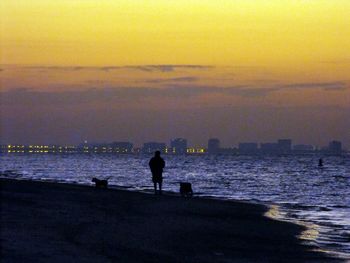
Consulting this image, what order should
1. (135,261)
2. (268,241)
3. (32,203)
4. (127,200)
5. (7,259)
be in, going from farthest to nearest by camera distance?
(127,200) < (32,203) < (268,241) < (135,261) < (7,259)

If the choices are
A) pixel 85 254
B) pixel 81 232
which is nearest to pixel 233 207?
pixel 81 232

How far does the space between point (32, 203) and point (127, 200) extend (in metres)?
6.36

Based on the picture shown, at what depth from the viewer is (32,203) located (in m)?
24.8

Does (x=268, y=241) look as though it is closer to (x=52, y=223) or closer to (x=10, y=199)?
(x=52, y=223)

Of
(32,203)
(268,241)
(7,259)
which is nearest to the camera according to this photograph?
(7,259)

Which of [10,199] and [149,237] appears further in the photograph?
[10,199]

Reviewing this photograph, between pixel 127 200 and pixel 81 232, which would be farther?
pixel 127 200

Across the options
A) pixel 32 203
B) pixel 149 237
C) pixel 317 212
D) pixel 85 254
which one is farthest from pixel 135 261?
pixel 317 212

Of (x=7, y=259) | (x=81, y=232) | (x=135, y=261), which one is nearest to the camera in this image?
(x=7, y=259)

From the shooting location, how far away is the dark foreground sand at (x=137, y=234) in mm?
14219

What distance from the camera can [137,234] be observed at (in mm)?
17953

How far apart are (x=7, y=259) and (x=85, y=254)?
170 cm

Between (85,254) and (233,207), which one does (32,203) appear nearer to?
(233,207)

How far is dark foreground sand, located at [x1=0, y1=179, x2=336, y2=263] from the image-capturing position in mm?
14219
